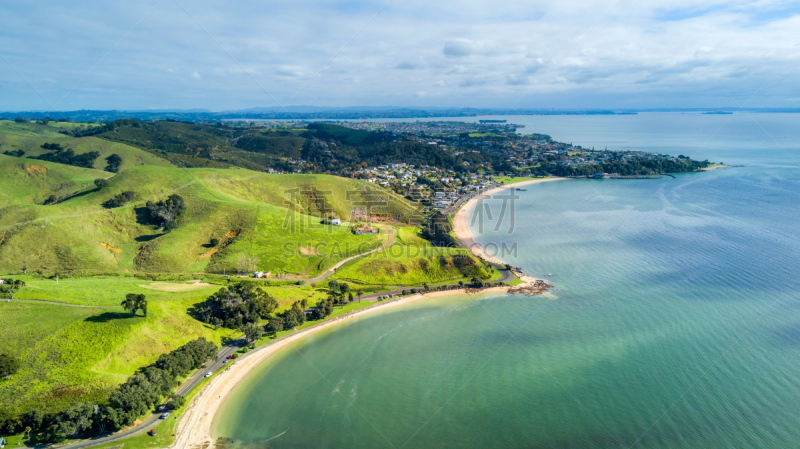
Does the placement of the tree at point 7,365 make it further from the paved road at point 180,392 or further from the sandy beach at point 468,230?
the sandy beach at point 468,230

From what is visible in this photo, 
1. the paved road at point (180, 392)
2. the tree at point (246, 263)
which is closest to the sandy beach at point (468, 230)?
the tree at point (246, 263)

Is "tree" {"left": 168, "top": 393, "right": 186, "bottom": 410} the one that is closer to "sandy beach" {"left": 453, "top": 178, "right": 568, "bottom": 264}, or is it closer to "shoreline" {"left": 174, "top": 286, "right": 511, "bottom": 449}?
"shoreline" {"left": 174, "top": 286, "right": 511, "bottom": 449}

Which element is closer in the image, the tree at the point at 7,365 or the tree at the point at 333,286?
the tree at the point at 7,365

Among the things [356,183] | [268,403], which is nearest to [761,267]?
[268,403]

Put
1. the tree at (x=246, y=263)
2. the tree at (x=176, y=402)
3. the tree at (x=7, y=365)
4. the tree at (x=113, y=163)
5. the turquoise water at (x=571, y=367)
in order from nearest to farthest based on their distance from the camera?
the turquoise water at (x=571, y=367)
the tree at (x=7, y=365)
the tree at (x=176, y=402)
the tree at (x=246, y=263)
the tree at (x=113, y=163)

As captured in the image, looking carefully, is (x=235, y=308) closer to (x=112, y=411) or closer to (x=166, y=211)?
(x=112, y=411)

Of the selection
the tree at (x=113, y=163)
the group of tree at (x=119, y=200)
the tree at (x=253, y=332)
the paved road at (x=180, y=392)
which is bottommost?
the paved road at (x=180, y=392)

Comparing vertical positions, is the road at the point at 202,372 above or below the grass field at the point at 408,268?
below
